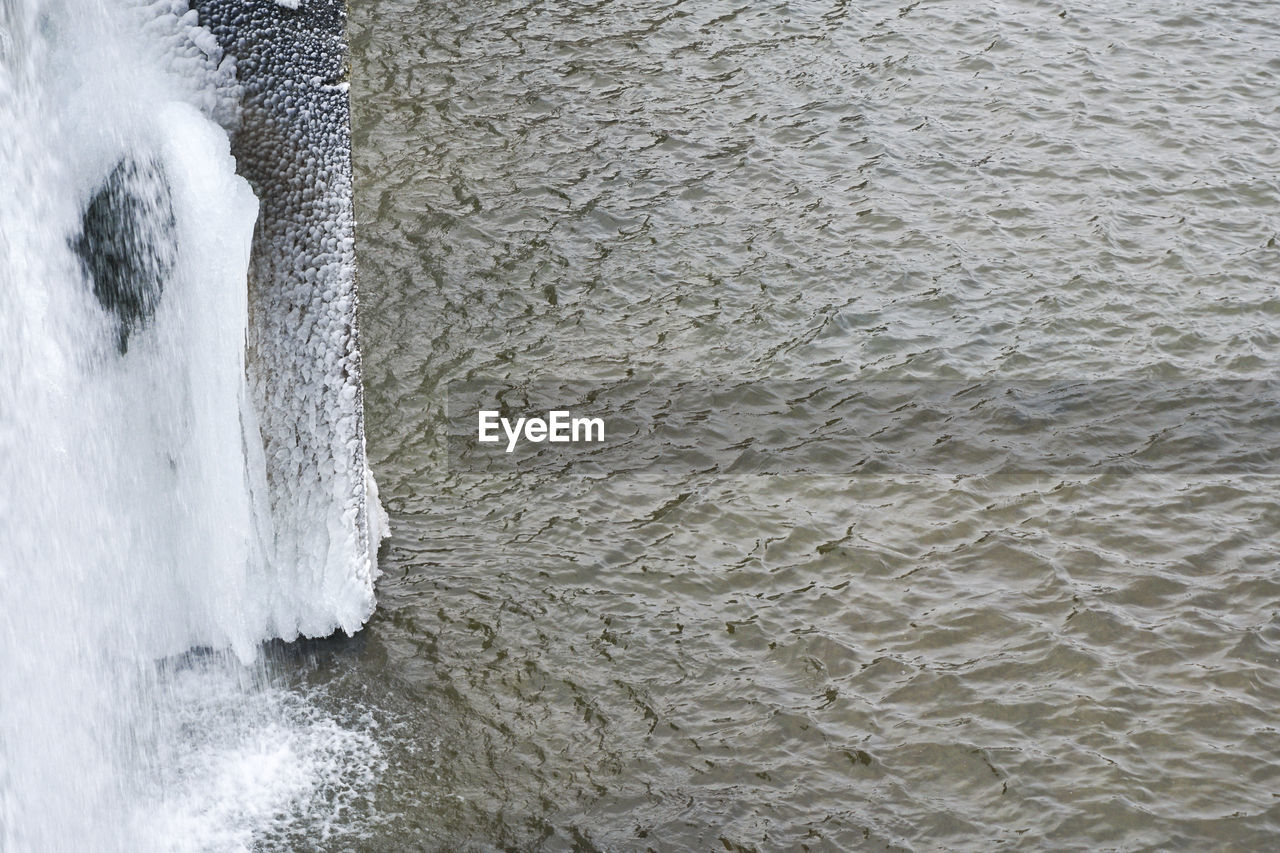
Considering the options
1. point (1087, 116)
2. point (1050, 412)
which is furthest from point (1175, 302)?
point (1087, 116)

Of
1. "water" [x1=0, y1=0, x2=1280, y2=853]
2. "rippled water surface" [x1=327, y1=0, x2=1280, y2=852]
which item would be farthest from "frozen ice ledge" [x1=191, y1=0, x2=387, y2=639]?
"rippled water surface" [x1=327, y1=0, x2=1280, y2=852]

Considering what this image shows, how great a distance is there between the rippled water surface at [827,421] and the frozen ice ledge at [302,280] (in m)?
0.78

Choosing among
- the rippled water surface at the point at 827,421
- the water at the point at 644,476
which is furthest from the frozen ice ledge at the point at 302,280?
the rippled water surface at the point at 827,421

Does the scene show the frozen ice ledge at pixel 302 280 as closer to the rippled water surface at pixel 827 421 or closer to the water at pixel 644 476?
the water at pixel 644 476

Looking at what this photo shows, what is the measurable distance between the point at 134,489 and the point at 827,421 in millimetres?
4698

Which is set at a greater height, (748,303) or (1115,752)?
(748,303)

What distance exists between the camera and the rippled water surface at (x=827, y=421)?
6.74m

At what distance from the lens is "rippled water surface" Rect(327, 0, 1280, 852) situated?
22.1 ft

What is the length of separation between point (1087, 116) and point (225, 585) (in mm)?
9072

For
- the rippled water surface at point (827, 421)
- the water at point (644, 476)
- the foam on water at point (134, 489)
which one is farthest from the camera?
the rippled water surface at point (827, 421)

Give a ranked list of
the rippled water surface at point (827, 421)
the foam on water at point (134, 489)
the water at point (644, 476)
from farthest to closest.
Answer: the rippled water surface at point (827, 421) → the water at point (644, 476) → the foam on water at point (134, 489)

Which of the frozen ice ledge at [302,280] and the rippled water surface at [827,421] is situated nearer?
the frozen ice ledge at [302,280]

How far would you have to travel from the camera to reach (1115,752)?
6.88 metres

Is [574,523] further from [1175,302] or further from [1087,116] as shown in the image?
[1087,116]
